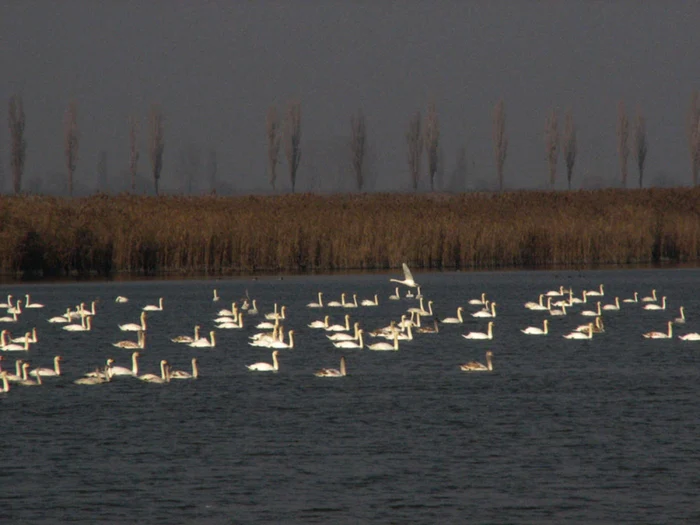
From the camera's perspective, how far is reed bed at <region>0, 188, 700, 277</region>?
49406 millimetres

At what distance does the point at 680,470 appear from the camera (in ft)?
52.0

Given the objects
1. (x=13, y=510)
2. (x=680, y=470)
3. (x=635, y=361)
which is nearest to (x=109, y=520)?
A: (x=13, y=510)

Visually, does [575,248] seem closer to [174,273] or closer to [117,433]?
[174,273]

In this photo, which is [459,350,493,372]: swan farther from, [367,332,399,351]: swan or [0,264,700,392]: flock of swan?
[367,332,399,351]: swan

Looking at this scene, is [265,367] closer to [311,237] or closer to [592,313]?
[592,313]

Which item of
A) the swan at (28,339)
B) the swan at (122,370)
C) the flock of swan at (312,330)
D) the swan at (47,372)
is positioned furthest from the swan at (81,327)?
the swan at (122,370)

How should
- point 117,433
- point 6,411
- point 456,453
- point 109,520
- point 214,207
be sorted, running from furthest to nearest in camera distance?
point 214,207 → point 6,411 → point 117,433 → point 456,453 → point 109,520

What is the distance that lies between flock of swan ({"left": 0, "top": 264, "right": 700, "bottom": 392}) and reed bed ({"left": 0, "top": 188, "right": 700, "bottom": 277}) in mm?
7741

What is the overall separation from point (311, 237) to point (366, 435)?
33.5 m

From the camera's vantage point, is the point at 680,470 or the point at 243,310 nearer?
the point at 680,470

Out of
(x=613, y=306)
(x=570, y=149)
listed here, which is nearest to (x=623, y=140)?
(x=570, y=149)

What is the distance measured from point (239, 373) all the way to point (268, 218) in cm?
2829

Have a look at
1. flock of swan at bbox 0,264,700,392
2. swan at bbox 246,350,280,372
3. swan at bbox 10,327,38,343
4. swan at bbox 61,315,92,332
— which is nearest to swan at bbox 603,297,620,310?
flock of swan at bbox 0,264,700,392

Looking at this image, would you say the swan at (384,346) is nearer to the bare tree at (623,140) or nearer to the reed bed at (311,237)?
the reed bed at (311,237)
